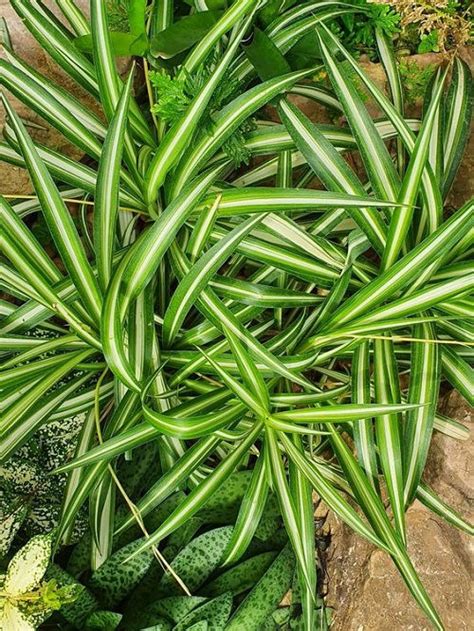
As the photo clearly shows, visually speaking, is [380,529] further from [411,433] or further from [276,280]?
[276,280]

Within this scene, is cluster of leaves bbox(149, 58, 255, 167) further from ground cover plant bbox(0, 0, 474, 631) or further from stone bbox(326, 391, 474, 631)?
stone bbox(326, 391, 474, 631)

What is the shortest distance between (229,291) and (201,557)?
0.66 m

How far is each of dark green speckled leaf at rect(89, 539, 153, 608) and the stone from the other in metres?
0.46

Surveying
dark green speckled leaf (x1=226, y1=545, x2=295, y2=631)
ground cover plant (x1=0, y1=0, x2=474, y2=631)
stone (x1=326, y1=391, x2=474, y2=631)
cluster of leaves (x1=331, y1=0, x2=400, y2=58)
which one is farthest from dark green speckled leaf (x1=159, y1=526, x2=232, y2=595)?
cluster of leaves (x1=331, y1=0, x2=400, y2=58)

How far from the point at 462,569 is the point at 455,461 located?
0.21m

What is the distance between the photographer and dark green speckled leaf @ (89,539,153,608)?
1417 mm

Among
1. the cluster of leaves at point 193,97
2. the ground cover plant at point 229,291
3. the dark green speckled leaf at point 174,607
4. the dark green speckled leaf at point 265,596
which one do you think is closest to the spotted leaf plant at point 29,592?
the ground cover plant at point 229,291

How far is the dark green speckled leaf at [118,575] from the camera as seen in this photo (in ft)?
4.65

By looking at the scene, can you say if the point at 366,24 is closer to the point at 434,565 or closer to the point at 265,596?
the point at 434,565

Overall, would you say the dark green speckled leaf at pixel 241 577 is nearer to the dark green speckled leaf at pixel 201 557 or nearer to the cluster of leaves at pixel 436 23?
the dark green speckled leaf at pixel 201 557

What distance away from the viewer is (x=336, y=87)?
1.11 m

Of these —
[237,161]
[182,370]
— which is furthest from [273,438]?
[237,161]

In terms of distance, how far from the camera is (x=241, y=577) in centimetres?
148

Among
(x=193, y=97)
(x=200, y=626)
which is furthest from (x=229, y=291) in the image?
(x=200, y=626)
